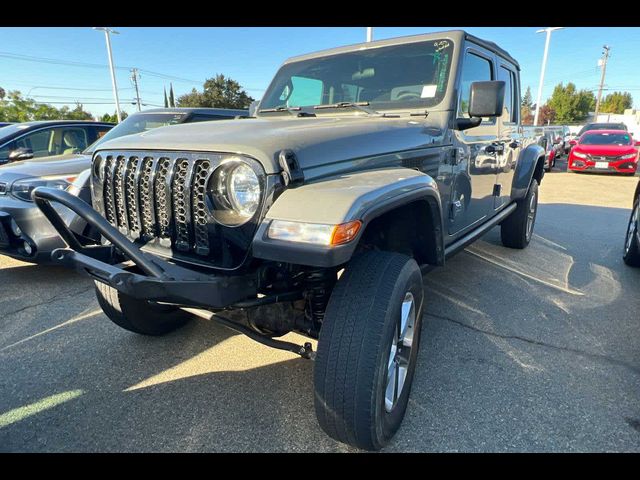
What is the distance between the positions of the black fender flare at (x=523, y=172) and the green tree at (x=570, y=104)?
204 feet

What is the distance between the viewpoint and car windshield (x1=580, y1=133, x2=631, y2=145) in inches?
539

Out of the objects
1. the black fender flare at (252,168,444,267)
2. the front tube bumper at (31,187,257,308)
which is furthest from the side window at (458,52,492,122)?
the front tube bumper at (31,187,257,308)

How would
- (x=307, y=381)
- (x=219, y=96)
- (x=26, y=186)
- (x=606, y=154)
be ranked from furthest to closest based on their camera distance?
1. (x=219, y=96)
2. (x=606, y=154)
3. (x=26, y=186)
4. (x=307, y=381)

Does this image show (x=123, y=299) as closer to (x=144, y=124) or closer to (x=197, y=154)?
(x=197, y=154)

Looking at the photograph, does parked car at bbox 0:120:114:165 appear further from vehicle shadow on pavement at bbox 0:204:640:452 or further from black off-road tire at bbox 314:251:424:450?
black off-road tire at bbox 314:251:424:450

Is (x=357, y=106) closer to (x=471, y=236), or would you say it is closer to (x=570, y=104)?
(x=471, y=236)

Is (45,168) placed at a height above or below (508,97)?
below

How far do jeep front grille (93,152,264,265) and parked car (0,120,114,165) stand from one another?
468 cm

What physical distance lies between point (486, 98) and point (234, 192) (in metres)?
1.79

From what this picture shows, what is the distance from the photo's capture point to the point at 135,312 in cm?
275

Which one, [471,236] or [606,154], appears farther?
Result: [606,154]

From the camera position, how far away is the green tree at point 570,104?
182 feet

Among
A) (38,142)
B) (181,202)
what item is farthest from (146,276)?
(38,142)

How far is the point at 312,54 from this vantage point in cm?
343
